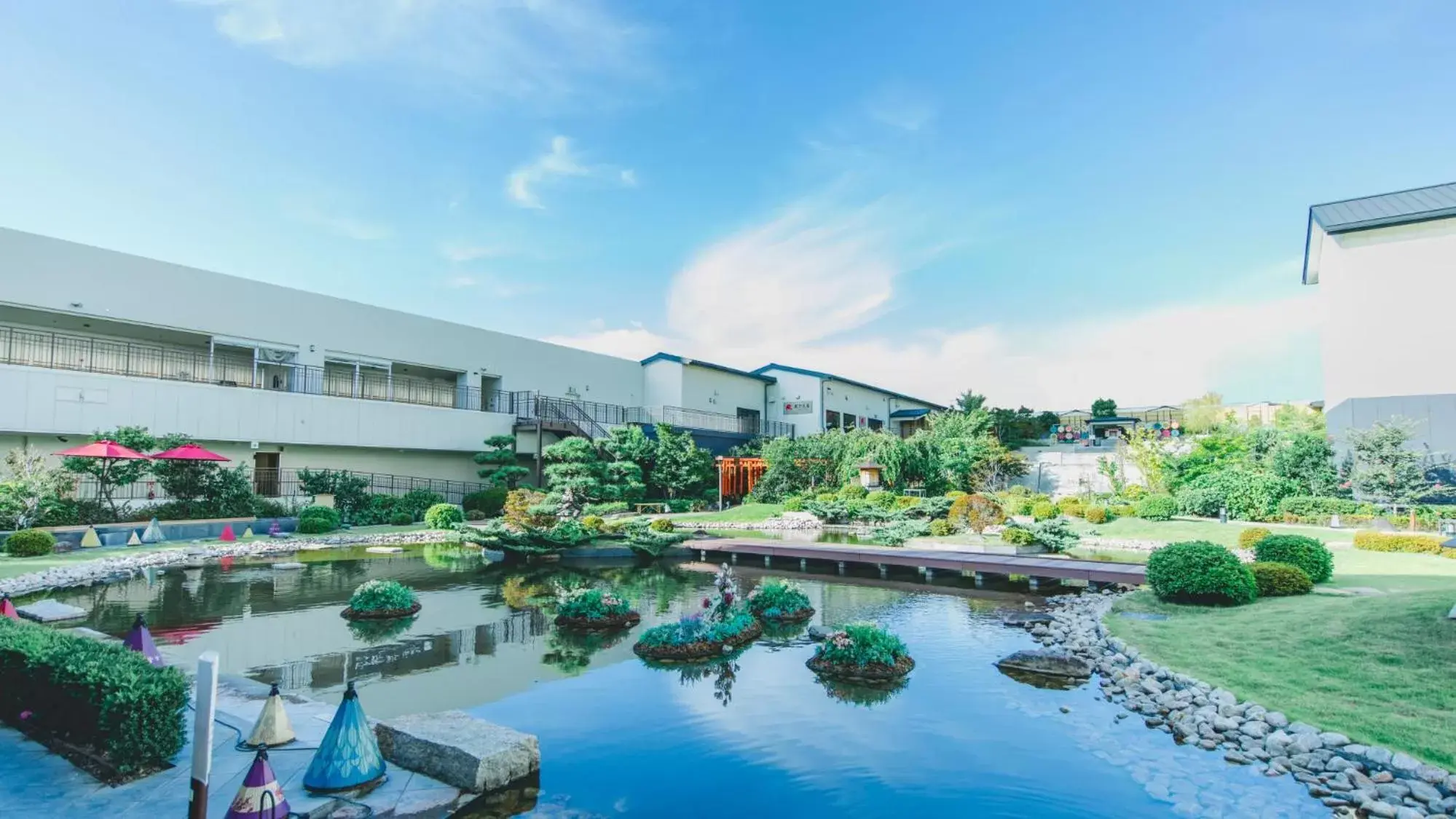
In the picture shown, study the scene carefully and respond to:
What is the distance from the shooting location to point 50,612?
30.1ft

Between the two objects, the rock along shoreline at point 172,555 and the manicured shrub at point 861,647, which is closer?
the manicured shrub at point 861,647

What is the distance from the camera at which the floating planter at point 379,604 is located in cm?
1009

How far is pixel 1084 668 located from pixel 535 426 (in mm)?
23995

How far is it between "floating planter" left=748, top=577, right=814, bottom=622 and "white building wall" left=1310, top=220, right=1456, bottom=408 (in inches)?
874

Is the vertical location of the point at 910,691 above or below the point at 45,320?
below

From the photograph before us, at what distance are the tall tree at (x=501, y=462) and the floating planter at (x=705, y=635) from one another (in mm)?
18502

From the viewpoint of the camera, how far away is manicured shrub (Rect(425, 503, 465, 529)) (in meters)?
21.0

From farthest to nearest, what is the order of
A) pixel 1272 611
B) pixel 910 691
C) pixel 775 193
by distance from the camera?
pixel 775 193, pixel 1272 611, pixel 910 691

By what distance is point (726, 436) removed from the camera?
34.3 metres

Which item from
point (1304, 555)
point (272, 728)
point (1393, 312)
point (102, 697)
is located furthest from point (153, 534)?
point (1393, 312)

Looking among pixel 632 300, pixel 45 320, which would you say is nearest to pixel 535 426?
pixel 632 300

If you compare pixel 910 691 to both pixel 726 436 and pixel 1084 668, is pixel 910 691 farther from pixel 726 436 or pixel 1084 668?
pixel 726 436

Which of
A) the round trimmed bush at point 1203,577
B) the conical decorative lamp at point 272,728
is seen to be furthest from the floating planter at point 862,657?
the conical decorative lamp at point 272,728

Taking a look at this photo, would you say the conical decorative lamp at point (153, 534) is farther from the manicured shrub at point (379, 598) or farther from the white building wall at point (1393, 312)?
the white building wall at point (1393, 312)
